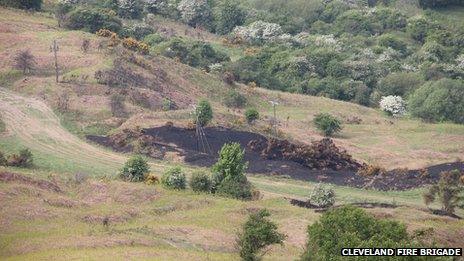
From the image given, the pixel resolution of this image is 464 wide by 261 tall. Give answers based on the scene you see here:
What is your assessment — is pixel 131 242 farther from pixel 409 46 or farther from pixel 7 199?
pixel 409 46

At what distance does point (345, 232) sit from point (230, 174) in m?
23.2

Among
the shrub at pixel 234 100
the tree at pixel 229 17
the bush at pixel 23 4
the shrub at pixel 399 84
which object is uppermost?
the tree at pixel 229 17

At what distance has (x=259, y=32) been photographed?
15188 cm

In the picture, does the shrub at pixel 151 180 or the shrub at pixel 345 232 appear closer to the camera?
the shrub at pixel 345 232

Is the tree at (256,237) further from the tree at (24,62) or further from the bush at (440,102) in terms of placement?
the bush at (440,102)

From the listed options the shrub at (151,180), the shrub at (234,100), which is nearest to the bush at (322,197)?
the shrub at (151,180)

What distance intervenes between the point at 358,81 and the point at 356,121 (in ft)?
76.5

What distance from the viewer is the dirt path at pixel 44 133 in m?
74.6

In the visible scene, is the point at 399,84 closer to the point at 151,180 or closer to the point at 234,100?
the point at 234,100

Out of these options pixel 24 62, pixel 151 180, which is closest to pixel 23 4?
pixel 24 62

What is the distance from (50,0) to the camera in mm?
136875

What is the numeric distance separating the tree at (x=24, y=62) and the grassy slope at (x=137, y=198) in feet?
3.48

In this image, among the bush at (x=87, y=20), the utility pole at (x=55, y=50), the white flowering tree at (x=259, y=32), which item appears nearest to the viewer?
the utility pole at (x=55, y=50)

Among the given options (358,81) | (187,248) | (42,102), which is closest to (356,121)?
(358,81)
